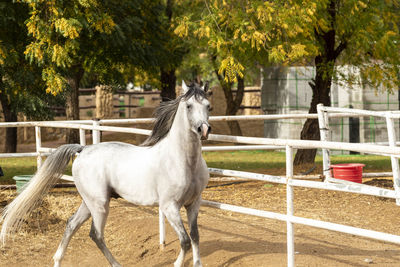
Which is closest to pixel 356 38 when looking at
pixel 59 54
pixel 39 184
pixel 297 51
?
pixel 297 51

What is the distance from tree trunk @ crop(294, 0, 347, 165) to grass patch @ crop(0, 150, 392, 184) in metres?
0.50

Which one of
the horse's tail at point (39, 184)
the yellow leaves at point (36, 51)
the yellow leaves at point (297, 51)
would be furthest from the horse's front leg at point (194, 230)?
the yellow leaves at point (36, 51)

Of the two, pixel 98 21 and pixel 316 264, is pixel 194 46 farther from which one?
pixel 316 264

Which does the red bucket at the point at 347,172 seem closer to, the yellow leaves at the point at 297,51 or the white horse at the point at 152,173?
the yellow leaves at the point at 297,51

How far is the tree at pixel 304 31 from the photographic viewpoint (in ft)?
32.7

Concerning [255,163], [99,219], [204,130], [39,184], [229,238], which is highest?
[204,130]

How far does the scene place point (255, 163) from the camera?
17234 millimetres

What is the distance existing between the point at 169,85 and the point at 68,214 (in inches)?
521

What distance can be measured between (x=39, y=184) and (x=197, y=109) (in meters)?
1.97

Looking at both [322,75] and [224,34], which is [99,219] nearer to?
[224,34]

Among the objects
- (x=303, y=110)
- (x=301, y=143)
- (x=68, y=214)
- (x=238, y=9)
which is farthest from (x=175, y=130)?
(x=303, y=110)

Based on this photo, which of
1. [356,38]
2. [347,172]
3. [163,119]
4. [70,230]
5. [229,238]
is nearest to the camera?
[163,119]

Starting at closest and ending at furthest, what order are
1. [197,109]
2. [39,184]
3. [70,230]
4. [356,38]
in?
[197,109] → [70,230] → [39,184] → [356,38]

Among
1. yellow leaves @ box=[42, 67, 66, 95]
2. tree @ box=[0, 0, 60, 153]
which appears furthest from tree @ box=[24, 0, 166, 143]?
tree @ box=[0, 0, 60, 153]
